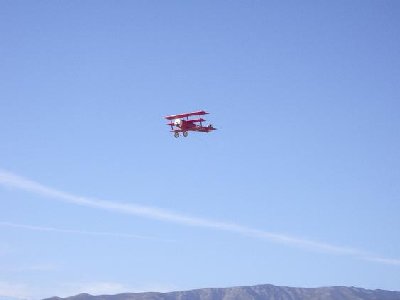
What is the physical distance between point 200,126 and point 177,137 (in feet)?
11.8

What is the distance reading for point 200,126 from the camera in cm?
7769

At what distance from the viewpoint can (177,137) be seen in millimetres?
77312
